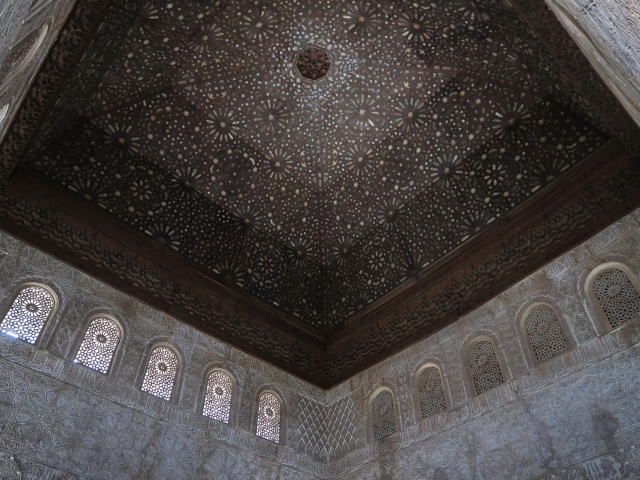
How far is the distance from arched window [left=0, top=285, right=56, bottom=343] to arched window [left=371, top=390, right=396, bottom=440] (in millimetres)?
3702

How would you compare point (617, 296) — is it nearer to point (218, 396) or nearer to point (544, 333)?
point (544, 333)

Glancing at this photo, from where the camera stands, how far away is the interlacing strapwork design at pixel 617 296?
5078mm

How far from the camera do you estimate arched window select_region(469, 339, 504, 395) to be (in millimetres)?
5750

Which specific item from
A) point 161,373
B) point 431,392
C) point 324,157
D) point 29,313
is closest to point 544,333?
point 431,392

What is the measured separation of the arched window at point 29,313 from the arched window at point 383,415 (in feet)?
12.1

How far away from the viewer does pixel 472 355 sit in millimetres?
6121

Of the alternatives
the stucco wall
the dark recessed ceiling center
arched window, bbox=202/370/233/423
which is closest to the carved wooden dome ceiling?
the dark recessed ceiling center

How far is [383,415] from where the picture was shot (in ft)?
21.6

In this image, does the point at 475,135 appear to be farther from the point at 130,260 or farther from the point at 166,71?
the point at 130,260

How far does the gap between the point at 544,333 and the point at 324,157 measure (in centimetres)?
347

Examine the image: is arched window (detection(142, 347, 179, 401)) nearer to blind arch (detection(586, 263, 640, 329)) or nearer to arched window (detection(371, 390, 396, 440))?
arched window (detection(371, 390, 396, 440))

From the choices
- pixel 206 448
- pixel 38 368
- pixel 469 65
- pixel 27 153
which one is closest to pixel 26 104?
pixel 27 153

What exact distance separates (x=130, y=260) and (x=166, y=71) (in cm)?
218

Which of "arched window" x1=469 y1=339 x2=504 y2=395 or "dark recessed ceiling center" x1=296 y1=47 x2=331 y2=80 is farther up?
"dark recessed ceiling center" x1=296 y1=47 x2=331 y2=80
